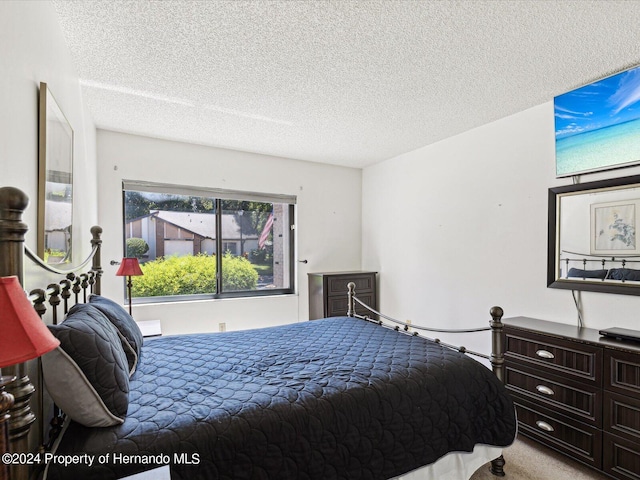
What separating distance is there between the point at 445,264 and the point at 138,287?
3.35m

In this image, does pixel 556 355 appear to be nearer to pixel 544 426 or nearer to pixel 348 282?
pixel 544 426

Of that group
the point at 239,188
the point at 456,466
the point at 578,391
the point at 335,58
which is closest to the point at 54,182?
the point at 335,58

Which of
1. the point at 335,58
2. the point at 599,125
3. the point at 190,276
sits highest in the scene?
the point at 335,58

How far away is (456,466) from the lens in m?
1.80

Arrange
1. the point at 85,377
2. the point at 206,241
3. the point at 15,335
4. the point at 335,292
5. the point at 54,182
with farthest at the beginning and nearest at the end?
the point at 335,292, the point at 206,241, the point at 54,182, the point at 85,377, the point at 15,335

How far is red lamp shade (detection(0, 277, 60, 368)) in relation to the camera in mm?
606

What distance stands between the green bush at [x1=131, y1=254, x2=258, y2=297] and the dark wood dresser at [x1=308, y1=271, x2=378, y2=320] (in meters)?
0.80

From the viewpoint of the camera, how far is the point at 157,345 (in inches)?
91.0

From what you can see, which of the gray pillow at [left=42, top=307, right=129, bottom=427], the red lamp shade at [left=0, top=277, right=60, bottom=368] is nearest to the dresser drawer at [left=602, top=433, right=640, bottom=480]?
the gray pillow at [left=42, top=307, right=129, bottom=427]

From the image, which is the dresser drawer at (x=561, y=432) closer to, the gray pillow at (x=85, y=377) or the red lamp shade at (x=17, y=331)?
the gray pillow at (x=85, y=377)

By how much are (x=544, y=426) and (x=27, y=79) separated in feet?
11.1

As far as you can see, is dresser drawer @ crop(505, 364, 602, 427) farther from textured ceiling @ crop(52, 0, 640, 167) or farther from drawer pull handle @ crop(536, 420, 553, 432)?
textured ceiling @ crop(52, 0, 640, 167)

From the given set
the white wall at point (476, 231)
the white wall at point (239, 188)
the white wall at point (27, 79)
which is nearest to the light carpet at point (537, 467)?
the white wall at point (476, 231)

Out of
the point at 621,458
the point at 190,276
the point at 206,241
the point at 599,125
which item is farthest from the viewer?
the point at 206,241
